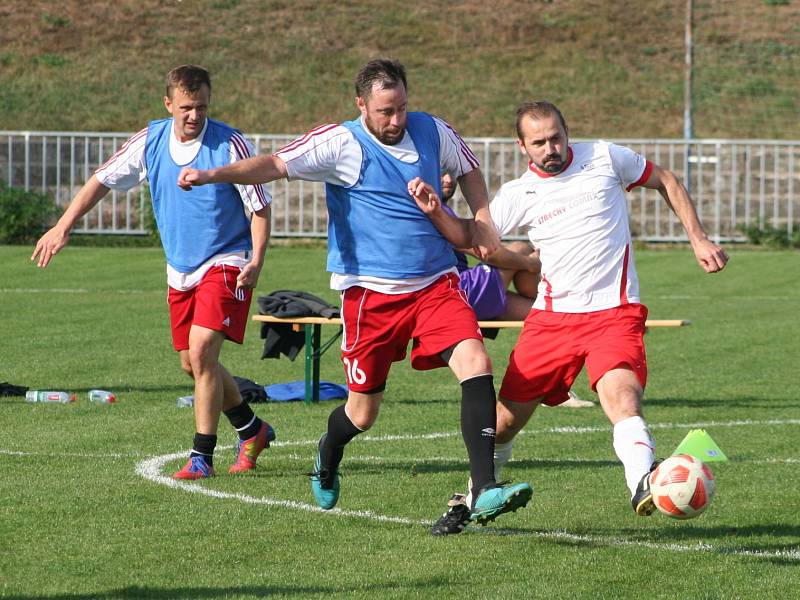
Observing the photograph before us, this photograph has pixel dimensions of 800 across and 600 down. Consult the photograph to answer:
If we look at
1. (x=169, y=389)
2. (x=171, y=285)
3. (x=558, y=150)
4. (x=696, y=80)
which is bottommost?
(x=169, y=389)

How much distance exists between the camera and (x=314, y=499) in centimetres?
755

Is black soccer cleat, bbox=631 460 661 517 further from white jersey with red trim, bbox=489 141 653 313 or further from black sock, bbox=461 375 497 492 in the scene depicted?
white jersey with red trim, bbox=489 141 653 313

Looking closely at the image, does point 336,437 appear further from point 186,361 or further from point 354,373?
point 186,361

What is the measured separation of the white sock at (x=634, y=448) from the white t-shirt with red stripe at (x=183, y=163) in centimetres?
275

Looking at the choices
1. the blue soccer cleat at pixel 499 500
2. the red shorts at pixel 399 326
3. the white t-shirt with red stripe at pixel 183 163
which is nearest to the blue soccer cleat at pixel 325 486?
the red shorts at pixel 399 326

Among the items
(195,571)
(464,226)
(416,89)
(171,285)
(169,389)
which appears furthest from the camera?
(416,89)

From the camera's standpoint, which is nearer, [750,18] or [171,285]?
[171,285]

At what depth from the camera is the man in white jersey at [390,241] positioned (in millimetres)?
6637

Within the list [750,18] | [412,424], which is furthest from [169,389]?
[750,18]

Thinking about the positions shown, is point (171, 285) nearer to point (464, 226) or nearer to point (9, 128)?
point (464, 226)

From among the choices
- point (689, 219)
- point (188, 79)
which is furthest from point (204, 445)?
point (689, 219)

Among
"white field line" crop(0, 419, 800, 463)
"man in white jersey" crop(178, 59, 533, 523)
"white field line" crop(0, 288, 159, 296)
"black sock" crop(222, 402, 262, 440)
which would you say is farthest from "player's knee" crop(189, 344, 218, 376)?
"white field line" crop(0, 288, 159, 296)

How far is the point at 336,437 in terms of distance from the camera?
7.14 meters

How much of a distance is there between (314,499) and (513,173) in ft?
68.6
